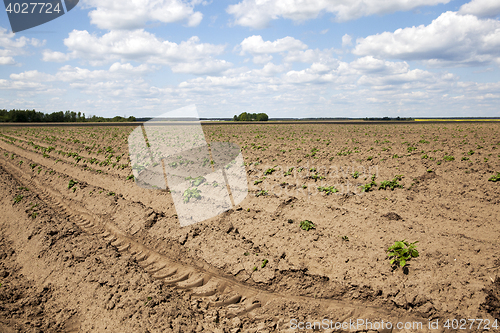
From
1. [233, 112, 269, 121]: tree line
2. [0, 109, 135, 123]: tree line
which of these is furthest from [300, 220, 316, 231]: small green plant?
[233, 112, 269, 121]: tree line

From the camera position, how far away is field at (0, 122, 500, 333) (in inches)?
162

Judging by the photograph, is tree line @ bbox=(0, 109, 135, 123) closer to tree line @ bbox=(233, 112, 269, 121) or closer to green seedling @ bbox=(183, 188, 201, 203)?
tree line @ bbox=(233, 112, 269, 121)

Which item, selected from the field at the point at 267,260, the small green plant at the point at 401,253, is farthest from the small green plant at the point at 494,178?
the small green plant at the point at 401,253

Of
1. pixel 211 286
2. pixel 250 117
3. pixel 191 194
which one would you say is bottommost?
pixel 211 286

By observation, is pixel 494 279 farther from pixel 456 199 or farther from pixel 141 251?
pixel 141 251

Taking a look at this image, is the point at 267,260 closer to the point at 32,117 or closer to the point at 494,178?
the point at 494,178

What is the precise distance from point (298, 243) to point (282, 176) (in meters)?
5.37

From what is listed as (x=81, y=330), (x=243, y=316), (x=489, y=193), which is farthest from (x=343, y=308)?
(x=489, y=193)

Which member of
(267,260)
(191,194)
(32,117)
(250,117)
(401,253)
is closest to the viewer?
(401,253)

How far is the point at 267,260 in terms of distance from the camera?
5164mm

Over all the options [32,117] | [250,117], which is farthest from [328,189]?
[32,117]

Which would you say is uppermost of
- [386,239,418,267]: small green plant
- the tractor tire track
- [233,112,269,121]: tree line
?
[233,112,269,121]: tree line

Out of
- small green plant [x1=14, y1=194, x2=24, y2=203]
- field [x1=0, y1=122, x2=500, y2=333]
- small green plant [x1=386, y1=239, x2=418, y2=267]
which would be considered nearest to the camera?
field [x1=0, y1=122, x2=500, y2=333]

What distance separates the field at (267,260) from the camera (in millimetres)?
4105
